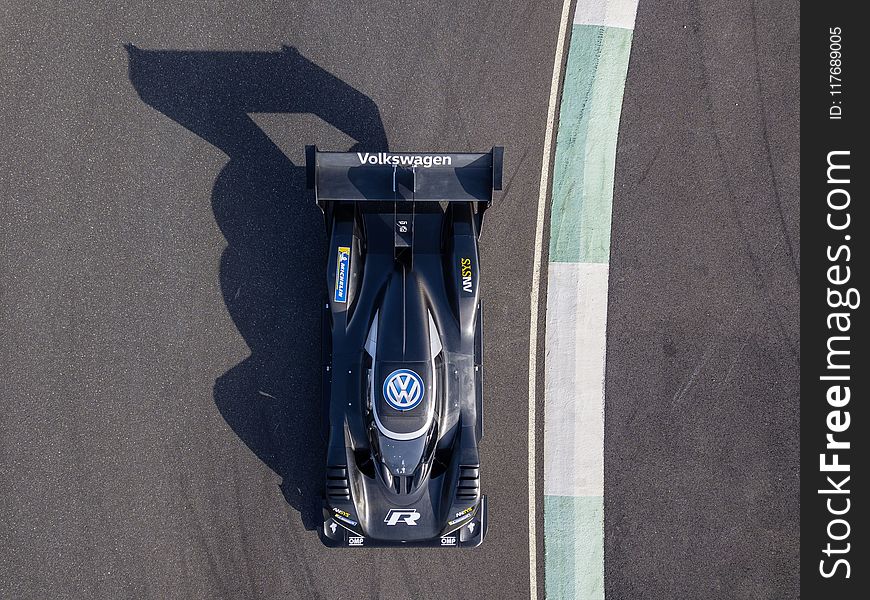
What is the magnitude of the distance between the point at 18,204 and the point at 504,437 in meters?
6.19

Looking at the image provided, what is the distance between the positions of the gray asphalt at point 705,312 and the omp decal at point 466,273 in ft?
6.32

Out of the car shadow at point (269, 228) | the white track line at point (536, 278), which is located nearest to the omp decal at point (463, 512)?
the white track line at point (536, 278)

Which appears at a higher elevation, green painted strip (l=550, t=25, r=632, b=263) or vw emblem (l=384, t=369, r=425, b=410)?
green painted strip (l=550, t=25, r=632, b=263)

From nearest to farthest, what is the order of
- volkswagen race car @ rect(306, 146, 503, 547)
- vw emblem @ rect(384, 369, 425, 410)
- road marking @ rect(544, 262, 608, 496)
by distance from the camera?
vw emblem @ rect(384, 369, 425, 410) < volkswagen race car @ rect(306, 146, 503, 547) < road marking @ rect(544, 262, 608, 496)

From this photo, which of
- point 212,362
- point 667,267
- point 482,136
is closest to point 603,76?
point 482,136

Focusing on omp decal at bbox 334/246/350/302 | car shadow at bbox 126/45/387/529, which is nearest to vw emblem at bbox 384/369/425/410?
omp decal at bbox 334/246/350/302

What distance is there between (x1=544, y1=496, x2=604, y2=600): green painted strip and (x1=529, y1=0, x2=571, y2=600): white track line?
151 millimetres

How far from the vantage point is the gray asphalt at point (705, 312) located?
22.5ft

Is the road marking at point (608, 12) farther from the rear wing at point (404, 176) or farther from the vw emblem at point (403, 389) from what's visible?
the vw emblem at point (403, 389)

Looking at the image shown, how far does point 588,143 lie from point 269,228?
12.6 feet

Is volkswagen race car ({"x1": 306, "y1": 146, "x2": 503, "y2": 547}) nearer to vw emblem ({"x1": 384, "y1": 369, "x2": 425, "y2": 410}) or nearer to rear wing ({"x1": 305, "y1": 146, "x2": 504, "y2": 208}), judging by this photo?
rear wing ({"x1": 305, "y1": 146, "x2": 504, "y2": 208})

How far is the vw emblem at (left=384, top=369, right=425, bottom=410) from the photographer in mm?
5324

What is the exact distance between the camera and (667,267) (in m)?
6.97
